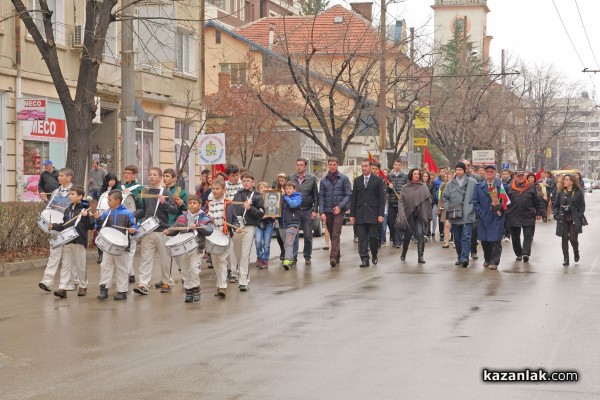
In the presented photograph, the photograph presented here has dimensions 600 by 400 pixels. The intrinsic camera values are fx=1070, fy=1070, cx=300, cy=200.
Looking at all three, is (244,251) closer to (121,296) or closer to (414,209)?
(121,296)

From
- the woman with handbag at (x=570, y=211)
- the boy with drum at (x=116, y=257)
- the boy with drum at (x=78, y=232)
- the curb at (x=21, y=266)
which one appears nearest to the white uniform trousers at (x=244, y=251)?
the boy with drum at (x=116, y=257)

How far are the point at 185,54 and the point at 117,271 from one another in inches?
937

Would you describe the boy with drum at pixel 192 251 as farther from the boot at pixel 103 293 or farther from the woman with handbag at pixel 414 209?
the woman with handbag at pixel 414 209

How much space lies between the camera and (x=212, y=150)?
26156 mm

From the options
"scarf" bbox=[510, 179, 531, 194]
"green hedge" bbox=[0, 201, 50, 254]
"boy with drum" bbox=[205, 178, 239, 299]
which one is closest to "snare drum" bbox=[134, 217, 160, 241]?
"boy with drum" bbox=[205, 178, 239, 299]

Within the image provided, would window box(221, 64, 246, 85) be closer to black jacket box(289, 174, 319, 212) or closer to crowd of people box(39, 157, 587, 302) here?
crowd of people box(39, 157, 587, 302)

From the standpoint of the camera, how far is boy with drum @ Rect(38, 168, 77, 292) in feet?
47.2

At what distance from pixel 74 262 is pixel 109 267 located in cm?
79

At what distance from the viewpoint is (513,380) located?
813 cm

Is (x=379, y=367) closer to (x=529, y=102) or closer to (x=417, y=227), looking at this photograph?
(x=417, y=227)

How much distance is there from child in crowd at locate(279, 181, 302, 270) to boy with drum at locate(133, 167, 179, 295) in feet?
11.8

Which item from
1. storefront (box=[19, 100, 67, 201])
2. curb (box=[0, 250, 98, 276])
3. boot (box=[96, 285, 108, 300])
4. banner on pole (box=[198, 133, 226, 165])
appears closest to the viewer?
boot (box=[96, 285, 108, 300])

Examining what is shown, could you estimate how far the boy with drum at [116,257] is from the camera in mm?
13906

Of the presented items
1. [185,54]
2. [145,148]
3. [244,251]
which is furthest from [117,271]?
[185,54]
